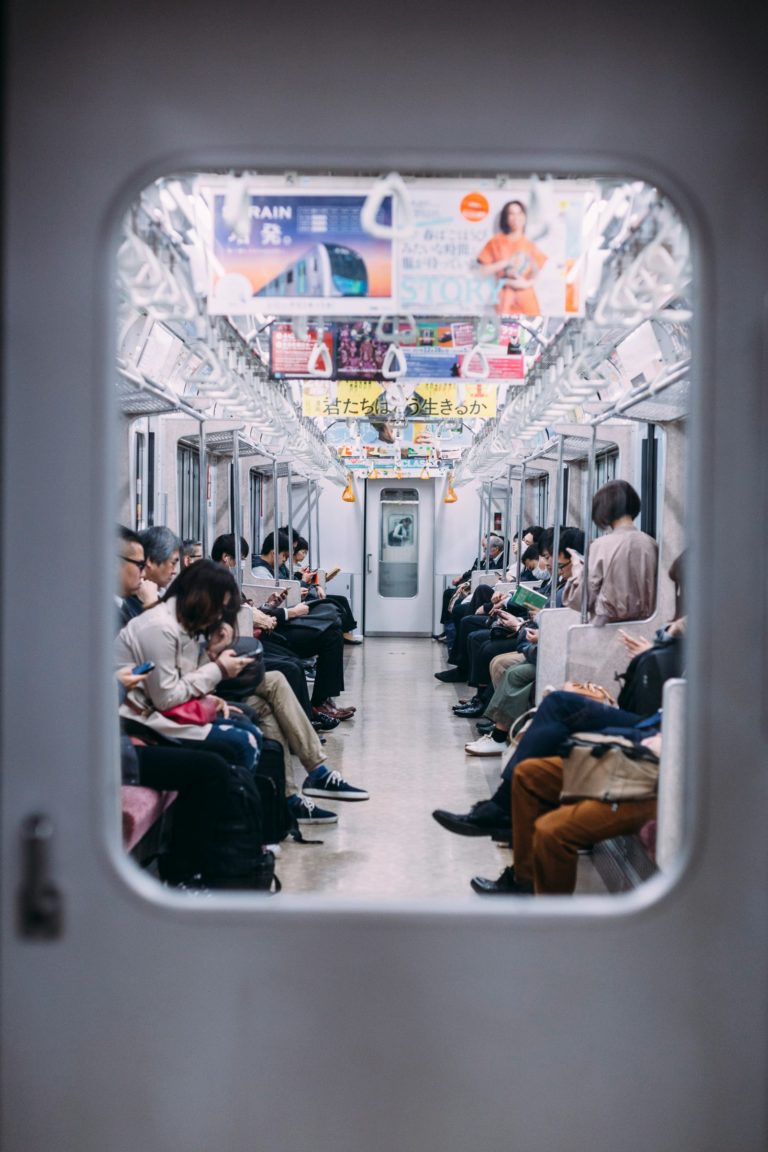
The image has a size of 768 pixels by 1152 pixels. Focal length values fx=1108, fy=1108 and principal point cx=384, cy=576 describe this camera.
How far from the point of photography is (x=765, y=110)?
1.57 metres

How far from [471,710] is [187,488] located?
2887mm

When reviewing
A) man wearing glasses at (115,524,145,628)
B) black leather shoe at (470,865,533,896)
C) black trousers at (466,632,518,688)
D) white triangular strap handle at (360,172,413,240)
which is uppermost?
white triangular strap handle at (360,172,413,240)

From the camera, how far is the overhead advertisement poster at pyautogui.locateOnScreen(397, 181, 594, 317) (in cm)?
394

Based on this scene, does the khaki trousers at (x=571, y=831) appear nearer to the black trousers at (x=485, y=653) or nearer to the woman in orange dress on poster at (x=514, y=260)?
the woman in orange dress on poster at (x=514, y=260)

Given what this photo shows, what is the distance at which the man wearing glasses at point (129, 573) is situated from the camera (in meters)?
4.67

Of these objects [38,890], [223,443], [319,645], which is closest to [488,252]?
[38,890]

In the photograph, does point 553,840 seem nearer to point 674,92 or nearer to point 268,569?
point 674,92

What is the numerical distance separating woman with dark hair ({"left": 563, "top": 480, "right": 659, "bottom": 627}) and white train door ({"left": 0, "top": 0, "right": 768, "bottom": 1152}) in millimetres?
3579

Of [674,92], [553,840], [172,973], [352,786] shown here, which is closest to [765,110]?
[674,92]

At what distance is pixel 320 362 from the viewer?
6.76 meters

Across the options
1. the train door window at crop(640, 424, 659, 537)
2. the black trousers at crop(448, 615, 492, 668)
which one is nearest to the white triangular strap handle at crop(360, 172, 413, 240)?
the train door window at crop(640, 424, 659, 537)

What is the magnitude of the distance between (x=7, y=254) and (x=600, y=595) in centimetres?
402

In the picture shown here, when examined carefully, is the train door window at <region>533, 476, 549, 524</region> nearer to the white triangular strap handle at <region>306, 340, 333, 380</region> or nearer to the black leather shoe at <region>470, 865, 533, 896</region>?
the white triangular strap handle at <region>306, 340, 333, 380</region>

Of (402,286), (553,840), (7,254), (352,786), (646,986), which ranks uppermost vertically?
(402,286)
